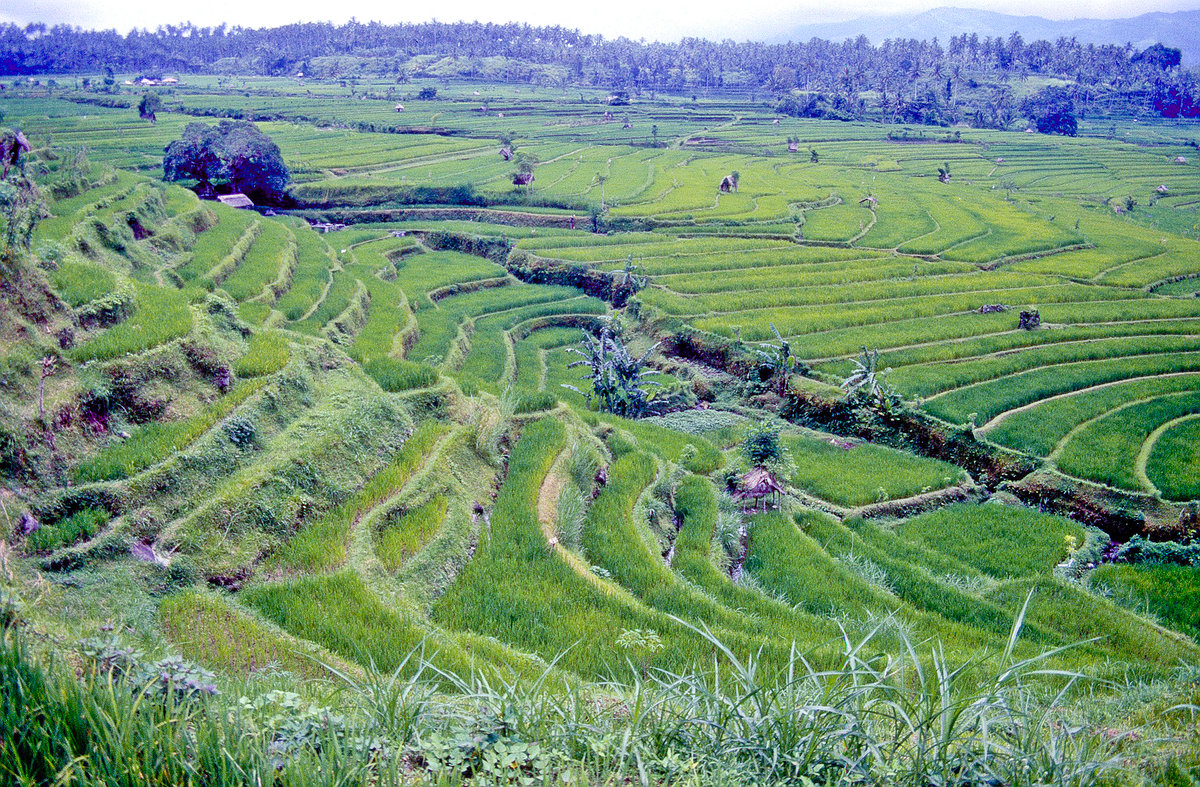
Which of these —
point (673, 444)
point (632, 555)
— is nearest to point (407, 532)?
point (632, 555)

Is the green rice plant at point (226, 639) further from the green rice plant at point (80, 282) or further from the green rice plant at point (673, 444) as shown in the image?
the green rice plant at point (673, 444)

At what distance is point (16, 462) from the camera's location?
19.4ft

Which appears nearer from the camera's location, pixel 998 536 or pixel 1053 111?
pixel 998 536

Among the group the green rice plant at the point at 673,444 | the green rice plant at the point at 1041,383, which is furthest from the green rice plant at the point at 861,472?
the green rice plant at the point at 1041,383

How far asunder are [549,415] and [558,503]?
2667 millimetres

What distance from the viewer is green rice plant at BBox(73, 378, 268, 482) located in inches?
251

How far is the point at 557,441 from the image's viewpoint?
1035 centimetres

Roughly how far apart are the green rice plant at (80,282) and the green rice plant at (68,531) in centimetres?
375

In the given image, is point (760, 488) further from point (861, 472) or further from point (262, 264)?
point (262, 264)

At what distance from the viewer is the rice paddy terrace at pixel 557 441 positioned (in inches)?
235

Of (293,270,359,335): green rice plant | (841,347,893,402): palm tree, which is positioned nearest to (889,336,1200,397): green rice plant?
(841,347,893,402): palm tree

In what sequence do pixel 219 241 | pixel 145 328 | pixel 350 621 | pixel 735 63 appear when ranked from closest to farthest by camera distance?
1. pixel 350 621
2. pixel 145 328
3. pixel 219 241
4. pixel 735 63

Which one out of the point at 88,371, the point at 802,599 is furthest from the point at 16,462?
the point at 802,599

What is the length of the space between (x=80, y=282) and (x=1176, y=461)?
17342mm
